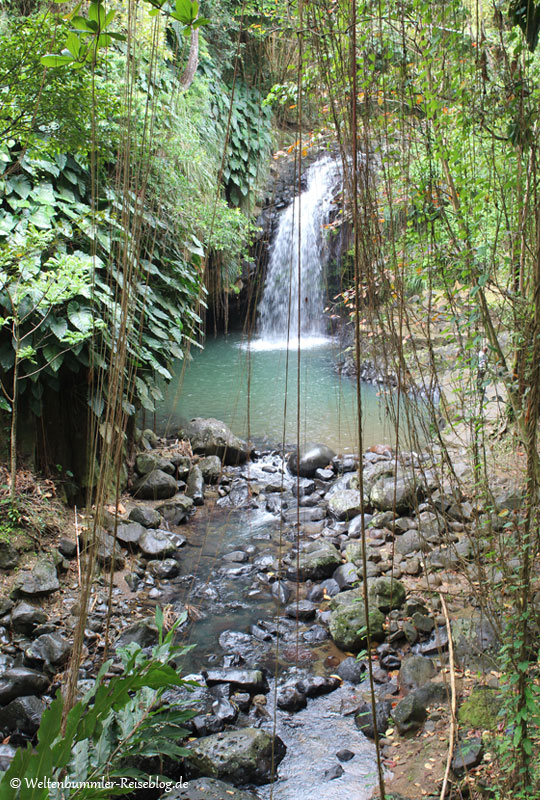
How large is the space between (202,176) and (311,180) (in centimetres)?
390

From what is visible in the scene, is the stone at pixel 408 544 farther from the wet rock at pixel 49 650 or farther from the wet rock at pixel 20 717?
the wet rock at pixel 20 717

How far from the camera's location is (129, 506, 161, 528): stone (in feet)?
10.3

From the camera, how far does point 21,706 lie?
67.4 inches

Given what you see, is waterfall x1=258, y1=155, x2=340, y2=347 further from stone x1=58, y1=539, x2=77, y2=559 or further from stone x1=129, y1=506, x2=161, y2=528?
stone x1=58, y1=539, x2=77, y2=559

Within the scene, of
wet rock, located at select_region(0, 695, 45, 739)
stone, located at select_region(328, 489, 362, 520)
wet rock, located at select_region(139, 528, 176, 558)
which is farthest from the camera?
stone, located at select_region(328, 489, 362, 520)

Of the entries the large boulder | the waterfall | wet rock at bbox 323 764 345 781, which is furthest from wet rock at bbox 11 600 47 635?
the waterfall

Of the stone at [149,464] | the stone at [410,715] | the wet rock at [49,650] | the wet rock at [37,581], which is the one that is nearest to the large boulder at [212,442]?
the stone at [149,464]

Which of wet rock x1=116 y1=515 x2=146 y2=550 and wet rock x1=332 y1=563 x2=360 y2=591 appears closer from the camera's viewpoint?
wet rock x1=332 y1=563 x2=360 y2=591

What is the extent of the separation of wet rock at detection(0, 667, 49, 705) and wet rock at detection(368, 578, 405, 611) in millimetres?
A: 1280

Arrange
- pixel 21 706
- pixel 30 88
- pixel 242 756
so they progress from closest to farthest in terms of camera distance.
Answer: pixel 30 88
pixel 242 756
pixel 21 706

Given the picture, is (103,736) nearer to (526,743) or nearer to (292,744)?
(526,743)

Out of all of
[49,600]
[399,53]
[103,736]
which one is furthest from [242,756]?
[399,53]

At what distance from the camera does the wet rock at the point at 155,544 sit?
2.91m

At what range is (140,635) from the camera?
7.20ft
